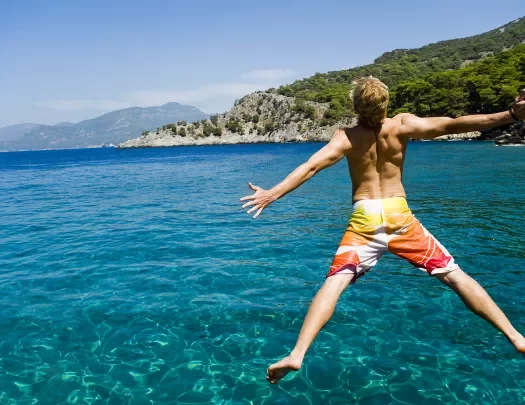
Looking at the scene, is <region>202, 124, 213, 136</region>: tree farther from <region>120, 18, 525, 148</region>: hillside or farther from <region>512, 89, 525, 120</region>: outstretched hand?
<region>512, 89, 525, 120</region>: outstretched hand

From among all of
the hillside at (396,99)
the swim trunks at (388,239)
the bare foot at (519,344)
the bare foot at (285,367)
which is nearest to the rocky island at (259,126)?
the hillside at (396,99)

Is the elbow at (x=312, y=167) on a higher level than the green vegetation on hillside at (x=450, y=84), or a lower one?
lower

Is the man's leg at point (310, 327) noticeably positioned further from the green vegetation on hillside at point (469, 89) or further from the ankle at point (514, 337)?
the green vegetation on hillside at point (469, 89)

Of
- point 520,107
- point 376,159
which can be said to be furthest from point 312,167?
point 520,107

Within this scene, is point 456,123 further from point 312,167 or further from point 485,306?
point 485,306

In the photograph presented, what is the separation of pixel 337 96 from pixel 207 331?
15778cm

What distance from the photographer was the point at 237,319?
28.3 feet

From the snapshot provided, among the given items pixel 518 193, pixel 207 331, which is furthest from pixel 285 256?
pixel 518 193

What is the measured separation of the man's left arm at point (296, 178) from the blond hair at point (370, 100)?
0.36 metres

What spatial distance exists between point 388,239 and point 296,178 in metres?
1.31

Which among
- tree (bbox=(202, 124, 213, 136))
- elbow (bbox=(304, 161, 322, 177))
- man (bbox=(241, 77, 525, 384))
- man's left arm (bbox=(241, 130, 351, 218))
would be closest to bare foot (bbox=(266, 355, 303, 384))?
man (bbox=(241, 77, 525, 384))

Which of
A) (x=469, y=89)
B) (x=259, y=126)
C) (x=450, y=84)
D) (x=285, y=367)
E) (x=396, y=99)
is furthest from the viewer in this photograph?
(x=259, y=126)

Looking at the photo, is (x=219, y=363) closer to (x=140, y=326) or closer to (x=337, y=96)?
(x=140, y=326)

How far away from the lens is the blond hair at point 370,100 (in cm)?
421
